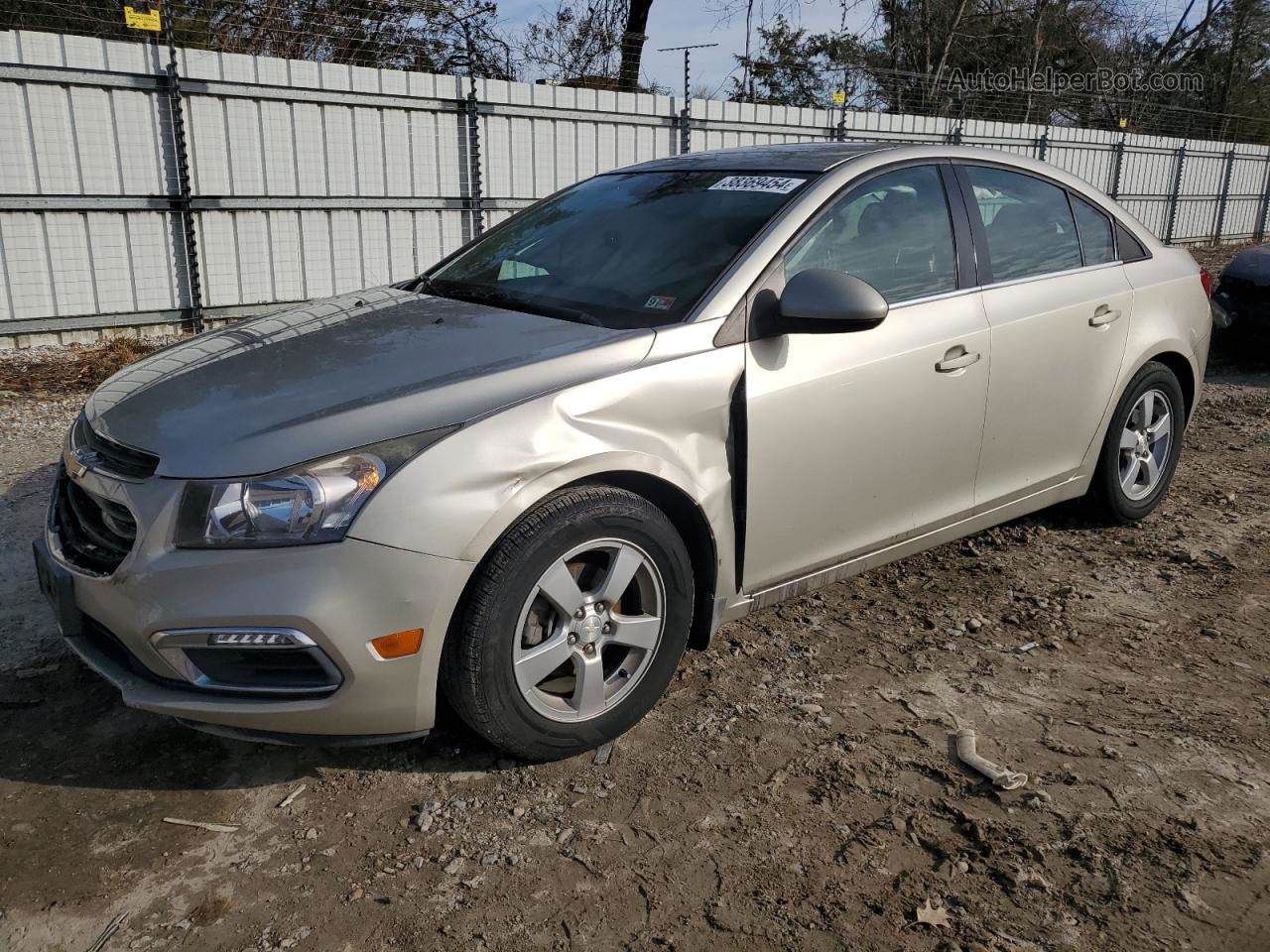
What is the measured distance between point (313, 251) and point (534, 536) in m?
8.14

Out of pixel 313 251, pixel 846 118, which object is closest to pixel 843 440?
pixel 313 251

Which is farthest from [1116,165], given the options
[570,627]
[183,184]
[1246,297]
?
[570,627]

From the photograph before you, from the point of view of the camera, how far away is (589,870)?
7.74 ft

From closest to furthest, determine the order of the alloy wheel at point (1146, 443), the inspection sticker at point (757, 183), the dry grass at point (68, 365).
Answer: the inspection sticker at point (757, 183) → the alloy wheel at point (1146, 443) → the dry grass at point (68, 365)

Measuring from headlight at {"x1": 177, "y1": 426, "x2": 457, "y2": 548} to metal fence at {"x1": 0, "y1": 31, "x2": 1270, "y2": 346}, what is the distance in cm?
726

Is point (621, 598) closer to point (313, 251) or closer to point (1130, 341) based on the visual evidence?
point (1130, 341)

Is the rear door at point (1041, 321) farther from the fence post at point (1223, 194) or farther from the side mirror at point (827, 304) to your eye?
the fence post at point (1223, 194)

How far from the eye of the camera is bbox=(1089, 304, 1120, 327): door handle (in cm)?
398

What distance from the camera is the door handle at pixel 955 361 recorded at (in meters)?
3.38

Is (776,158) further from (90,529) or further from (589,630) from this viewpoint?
(90,529)

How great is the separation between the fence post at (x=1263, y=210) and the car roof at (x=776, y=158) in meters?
23.7

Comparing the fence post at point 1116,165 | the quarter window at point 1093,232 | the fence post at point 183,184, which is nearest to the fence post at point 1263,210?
the fence post at point 1116,165

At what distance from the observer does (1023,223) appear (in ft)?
12.8

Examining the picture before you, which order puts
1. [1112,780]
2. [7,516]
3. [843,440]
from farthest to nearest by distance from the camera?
[7,516], [843,440], [1112,780]
